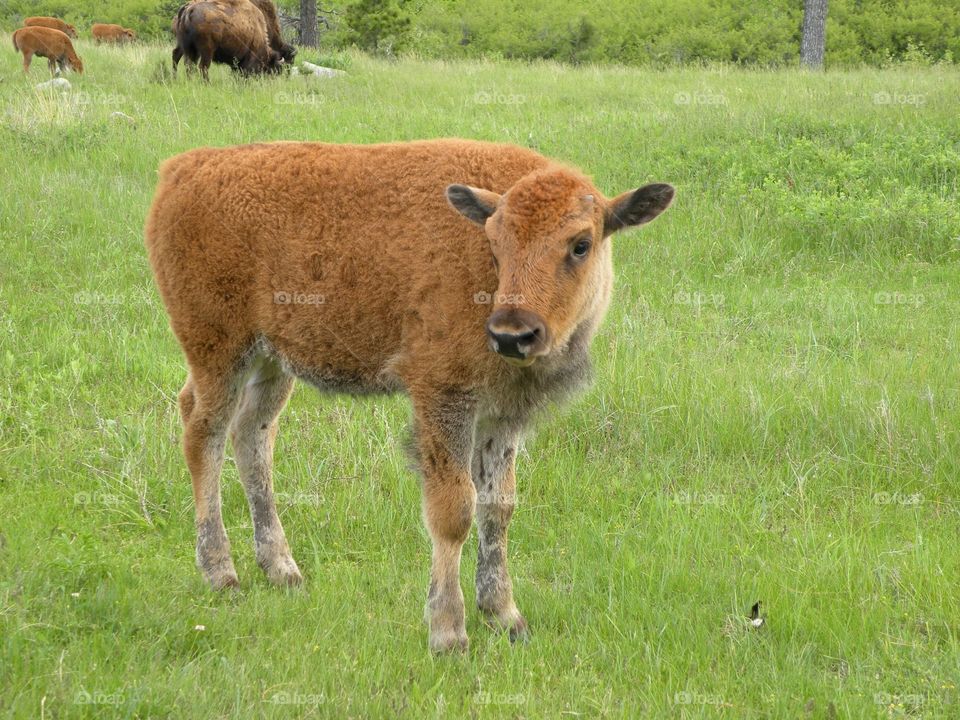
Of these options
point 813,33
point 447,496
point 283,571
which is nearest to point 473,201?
point 447,496

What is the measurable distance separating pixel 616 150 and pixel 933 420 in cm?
792

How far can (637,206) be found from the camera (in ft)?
15.7

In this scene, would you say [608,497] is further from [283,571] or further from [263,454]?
[263,454]

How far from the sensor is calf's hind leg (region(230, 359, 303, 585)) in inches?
225

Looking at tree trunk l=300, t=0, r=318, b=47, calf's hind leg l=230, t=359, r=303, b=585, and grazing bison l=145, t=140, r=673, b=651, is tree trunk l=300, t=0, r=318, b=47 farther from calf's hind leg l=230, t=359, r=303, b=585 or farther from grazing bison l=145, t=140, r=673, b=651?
calf's hind leg l=230, t=359, r=303, b=585

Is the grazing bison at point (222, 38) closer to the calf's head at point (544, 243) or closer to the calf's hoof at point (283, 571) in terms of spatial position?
the calf's hoof at point (283, 571)

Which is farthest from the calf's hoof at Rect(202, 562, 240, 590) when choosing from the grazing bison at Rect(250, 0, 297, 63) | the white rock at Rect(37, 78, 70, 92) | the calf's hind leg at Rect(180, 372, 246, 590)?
the grazing bison at Rect(250, 0, 297, 63)

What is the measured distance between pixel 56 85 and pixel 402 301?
14.0 meters

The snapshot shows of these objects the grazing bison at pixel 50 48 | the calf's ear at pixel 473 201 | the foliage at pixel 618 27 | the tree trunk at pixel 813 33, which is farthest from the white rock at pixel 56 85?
the tree trunk at pixel 813 33

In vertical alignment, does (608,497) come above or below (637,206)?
below

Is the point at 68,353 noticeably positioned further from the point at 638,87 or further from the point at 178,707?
the point at 638,87

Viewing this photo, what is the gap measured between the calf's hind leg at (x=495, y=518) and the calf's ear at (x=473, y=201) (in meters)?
1.15

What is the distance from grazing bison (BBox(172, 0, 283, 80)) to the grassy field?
7442 millimetres

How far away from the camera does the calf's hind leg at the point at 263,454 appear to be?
18.7 ft
